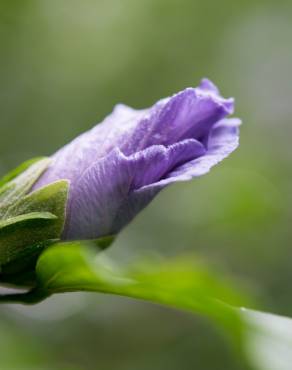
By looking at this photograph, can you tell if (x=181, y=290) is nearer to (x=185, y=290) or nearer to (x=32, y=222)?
(x=185, y=290)

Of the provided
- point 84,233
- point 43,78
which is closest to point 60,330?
point 43,78

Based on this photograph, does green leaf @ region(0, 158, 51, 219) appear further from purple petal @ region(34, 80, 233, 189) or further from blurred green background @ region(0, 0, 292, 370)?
blurred green background @ region(0, 0, 292, 370)

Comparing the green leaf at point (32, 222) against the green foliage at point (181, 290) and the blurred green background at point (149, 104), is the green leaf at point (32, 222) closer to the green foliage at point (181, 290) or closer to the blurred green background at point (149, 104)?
the green foliage at point (181, 290)

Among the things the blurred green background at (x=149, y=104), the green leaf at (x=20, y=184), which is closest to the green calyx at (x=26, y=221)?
the green leaf at (x=20, y=184)

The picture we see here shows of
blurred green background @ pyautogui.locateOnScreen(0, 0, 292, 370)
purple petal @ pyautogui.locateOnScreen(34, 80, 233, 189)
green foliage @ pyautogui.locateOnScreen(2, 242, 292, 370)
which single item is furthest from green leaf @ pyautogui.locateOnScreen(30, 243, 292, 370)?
blurred green background @ pyautogui.locateOnScreen(0, 0, 292, 370)

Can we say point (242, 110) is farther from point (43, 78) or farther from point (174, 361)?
point (174, 361)

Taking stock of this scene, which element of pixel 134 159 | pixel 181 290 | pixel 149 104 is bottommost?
pixel 149 104

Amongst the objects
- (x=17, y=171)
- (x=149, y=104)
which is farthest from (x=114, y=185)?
(x=149, y=104)
